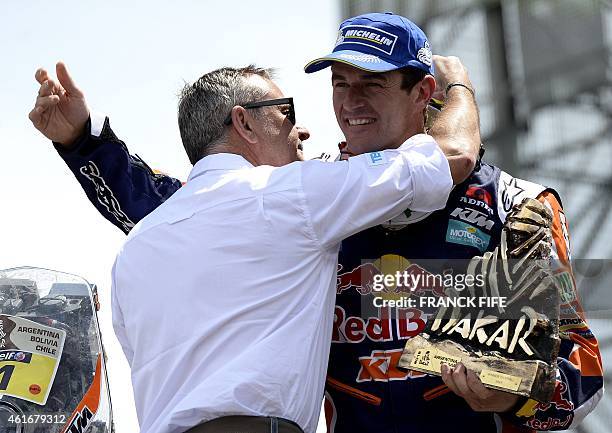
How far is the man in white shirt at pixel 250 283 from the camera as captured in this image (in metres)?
2.67

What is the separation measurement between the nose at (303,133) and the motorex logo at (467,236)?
0.56 meters

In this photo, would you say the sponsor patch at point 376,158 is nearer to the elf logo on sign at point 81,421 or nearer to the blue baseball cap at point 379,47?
the blue baseball cap at point 379,47

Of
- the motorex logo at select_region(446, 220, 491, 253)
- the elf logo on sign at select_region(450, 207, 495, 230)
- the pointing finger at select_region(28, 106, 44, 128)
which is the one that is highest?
the pointing finger at select_region(28, 106, 44, 128)

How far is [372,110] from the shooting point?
10.4ft

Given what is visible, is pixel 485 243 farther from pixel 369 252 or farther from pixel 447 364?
pixel 447 364

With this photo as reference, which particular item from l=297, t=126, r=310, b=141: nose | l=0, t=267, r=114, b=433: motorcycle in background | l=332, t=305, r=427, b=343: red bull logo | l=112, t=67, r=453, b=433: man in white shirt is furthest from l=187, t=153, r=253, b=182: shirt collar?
l=0, t=267, r=114, b=433: motorcycle in background

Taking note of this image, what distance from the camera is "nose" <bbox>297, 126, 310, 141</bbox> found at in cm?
336

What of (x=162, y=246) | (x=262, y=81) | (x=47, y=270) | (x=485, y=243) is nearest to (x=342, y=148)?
(x=262, y=81)

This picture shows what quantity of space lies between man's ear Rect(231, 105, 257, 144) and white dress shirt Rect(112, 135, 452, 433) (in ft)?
0.86

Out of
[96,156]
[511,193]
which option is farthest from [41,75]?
[511,193]

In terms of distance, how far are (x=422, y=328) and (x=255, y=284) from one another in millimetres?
587

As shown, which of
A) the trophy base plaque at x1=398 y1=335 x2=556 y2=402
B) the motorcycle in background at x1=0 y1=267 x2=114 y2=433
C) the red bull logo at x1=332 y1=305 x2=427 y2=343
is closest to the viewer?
the trophy base plaque at x1=398 y1=335 x2=556 y2=402

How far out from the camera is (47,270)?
13.6 ft

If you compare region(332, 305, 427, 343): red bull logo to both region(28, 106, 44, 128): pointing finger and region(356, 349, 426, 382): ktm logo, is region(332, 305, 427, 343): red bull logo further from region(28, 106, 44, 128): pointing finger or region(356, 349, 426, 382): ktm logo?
region(28, 106, 44, 128): pointing finger
